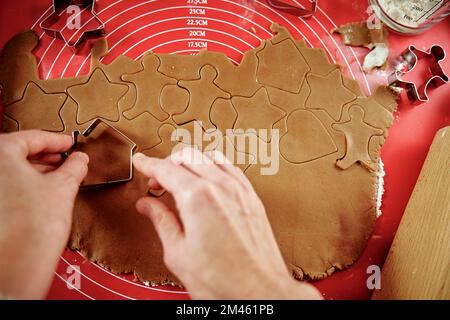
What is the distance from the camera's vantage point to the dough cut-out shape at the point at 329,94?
1.26m

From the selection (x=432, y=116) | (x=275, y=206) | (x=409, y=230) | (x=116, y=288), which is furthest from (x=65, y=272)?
(x=432, y=116)

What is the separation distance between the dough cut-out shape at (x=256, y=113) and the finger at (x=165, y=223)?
44cm

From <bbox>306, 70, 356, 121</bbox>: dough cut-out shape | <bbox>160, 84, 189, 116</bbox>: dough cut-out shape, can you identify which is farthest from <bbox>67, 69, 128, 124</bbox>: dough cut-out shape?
<bbox>306, 70, 356, 121</bbox>: dough cut-out shape

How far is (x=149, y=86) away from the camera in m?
1.21

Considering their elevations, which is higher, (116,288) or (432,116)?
(432,116)

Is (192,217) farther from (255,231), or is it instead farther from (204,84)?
(204,84)

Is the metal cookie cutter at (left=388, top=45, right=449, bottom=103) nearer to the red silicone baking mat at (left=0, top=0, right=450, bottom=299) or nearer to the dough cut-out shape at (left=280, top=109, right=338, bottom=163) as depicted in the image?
the red silicone baking mat at (left=0, top=0, right=450, bottom=299)

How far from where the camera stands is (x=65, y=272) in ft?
3.67

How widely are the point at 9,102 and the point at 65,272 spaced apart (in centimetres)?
60

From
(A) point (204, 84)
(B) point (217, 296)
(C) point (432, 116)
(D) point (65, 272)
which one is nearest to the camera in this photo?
(B) point (217, 296)

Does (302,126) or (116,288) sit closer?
(116,288)

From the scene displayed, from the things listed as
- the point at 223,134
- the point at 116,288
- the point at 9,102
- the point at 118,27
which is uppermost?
the point at 118,27

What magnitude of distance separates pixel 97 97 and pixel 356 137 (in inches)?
36.5

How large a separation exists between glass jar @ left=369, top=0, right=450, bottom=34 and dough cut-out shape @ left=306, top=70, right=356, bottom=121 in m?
0.33
